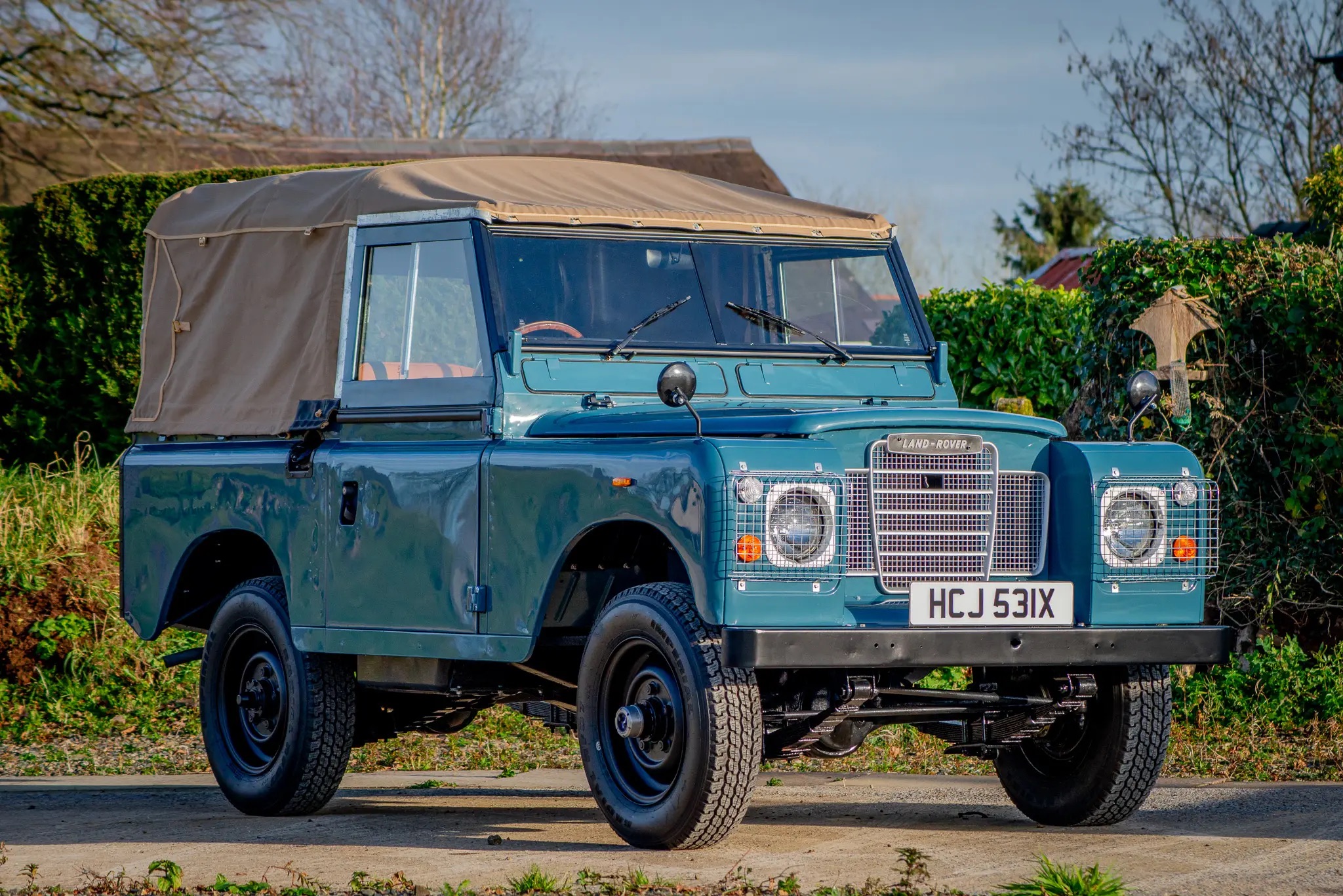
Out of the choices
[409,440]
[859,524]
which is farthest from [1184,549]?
[409,440]

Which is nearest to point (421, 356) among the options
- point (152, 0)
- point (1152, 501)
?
point (1152, 501)

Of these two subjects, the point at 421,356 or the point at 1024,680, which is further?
the point at 421,356

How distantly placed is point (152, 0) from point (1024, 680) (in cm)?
1759

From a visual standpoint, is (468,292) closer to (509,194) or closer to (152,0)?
(509,194)

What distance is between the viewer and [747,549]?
5629 mm

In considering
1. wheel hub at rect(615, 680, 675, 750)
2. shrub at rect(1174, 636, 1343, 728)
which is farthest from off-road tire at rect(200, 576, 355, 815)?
shrub at rect(1174, 636, 1343, 728)

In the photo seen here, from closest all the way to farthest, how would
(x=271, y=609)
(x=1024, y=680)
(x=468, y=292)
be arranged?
(x=1024, y=680) < (x=468, y=292) < (x=271, y=609)

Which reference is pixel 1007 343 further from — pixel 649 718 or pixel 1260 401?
pixel 649 718

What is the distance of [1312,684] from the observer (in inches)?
373

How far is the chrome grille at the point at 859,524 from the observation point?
6027 mm

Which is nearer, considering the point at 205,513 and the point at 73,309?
the point at 205,513

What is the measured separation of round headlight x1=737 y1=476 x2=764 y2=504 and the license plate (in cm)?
63

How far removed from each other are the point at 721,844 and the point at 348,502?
6.95 feet

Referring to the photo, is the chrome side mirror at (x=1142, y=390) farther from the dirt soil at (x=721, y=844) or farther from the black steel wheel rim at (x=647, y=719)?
the black steel wheel rim at (x=647, y=719)
